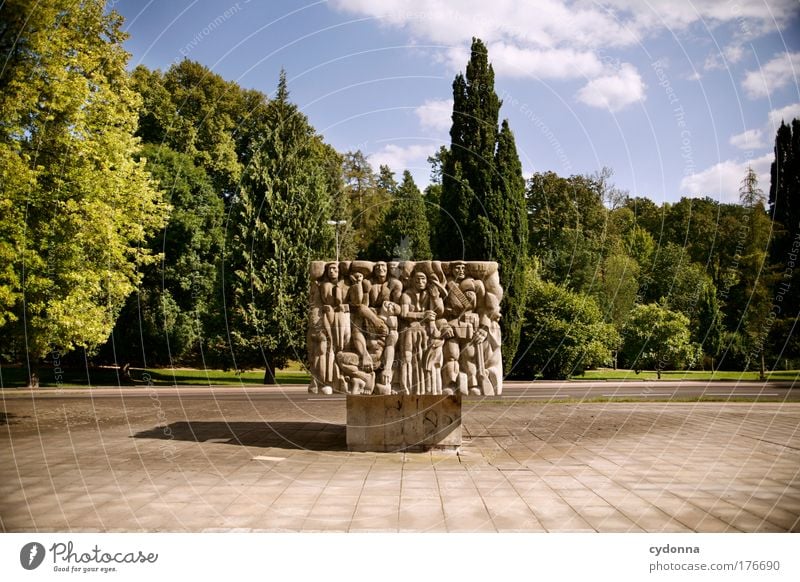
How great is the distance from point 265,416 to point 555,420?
7.80m

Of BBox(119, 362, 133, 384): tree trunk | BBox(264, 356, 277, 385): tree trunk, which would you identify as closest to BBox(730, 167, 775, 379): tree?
BBox(264, 356, 277, 385): tree trunk

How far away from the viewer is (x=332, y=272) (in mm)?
11953

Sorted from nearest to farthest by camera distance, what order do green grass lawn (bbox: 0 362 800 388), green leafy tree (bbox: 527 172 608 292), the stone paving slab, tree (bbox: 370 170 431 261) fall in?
the stone paving slab, green grass lawn (bbox: 0 362 800 388), tree (bbox: 370 170 431 261), green leafy tree (bbox: 527 172 608 292)

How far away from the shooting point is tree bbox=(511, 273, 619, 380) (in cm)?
3225

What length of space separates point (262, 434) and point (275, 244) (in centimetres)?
1599

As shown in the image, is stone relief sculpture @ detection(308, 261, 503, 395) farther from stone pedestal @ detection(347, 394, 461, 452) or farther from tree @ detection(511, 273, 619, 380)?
tree @ detection(511, 273, 619, 380)

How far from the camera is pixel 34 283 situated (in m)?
13.1

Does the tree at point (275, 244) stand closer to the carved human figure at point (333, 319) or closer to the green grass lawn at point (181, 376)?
the green grass lawn at point (181, 376)

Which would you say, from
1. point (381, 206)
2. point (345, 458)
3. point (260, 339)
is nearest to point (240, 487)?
point (345, 458)

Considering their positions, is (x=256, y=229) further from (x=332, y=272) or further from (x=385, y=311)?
(x=385, y=311)

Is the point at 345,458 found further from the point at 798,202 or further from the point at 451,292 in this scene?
the point at 798,202

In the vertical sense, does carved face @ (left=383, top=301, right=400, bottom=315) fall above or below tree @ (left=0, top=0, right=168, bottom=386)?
below

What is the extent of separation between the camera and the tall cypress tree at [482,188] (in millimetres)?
27625

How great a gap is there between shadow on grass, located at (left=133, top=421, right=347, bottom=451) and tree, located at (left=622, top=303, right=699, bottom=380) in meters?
25.6
